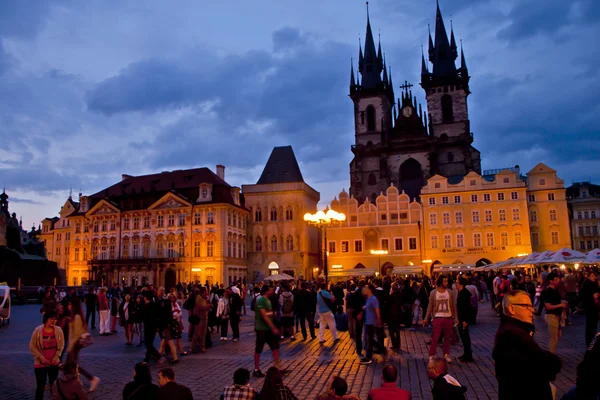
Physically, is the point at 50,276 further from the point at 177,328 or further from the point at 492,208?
the point at 492,208

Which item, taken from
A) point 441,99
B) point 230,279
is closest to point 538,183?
point 441,99

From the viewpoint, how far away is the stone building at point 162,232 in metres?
54.9

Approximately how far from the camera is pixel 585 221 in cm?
6981

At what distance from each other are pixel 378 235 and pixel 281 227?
1109 centimetres

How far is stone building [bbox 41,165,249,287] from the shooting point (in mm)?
54906

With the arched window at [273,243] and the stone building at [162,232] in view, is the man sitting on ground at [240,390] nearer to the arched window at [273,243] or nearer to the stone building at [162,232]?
the stone building at [162,232]

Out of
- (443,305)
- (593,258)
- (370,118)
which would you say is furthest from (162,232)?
(443,305)

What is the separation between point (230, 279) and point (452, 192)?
24.7 metres

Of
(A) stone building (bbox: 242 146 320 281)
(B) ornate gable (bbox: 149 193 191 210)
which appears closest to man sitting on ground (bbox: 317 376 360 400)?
(A) stone building (bbox: 242 146 320 281)

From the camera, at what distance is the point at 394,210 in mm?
54688

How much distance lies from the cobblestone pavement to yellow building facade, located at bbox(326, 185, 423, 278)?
122ft

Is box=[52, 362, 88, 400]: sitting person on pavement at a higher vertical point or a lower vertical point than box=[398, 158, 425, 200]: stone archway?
lower

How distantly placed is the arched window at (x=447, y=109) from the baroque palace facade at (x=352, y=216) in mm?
132

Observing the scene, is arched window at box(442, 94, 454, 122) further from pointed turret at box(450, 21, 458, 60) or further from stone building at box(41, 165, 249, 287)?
stone building at box(41, 165, 249, 287)
